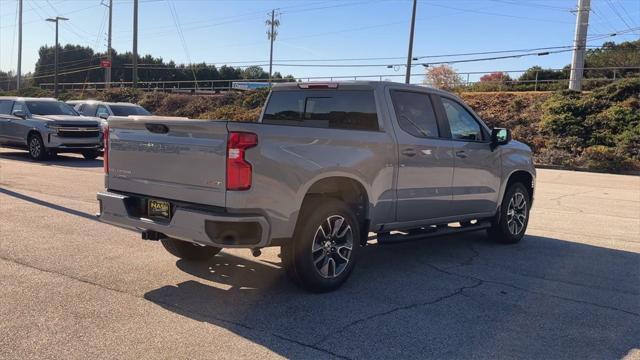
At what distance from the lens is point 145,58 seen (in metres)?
115

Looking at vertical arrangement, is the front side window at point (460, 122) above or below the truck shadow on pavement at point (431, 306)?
above

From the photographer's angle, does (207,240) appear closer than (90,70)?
Yes

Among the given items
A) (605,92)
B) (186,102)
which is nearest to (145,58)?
(186,102)

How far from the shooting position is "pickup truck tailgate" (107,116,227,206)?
15.8ft

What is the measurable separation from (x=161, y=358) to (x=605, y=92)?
100 feet

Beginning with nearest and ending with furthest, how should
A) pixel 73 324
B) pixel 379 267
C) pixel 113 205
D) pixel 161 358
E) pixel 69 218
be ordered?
pixel 161 358 → pixel 73 324 → pixel 113 205 → pixel 379 267 → pixel 69 218

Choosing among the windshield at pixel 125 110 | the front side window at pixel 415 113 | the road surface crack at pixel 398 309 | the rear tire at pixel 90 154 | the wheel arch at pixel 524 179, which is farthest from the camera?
the windshield at pixel 125 110

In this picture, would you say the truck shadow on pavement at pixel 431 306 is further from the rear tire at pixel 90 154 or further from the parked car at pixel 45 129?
the rear tire at pixel 90 154

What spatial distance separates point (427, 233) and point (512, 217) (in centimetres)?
207

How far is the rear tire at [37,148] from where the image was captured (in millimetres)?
17622

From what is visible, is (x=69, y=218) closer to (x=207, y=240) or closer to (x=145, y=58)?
(x=207, y=240)

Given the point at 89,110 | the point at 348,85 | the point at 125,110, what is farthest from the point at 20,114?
the point at 348,85


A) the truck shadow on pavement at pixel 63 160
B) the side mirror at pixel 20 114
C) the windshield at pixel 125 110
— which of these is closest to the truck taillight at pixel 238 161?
the truck shadow on pavement at pixel 63 160

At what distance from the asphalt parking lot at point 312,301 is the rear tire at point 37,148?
33.4 ft
